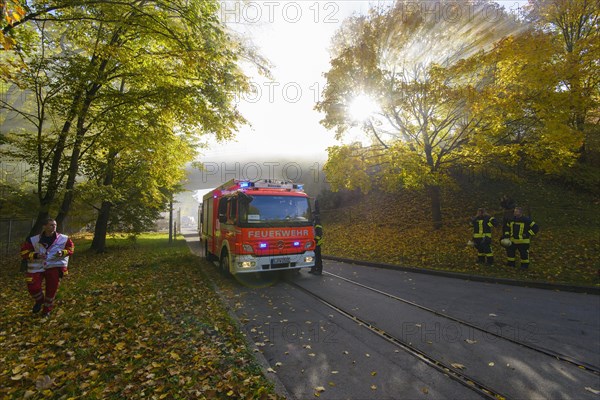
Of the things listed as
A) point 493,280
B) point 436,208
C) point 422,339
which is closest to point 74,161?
point 422,339

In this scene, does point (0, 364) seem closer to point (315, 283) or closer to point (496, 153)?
point (315, 283)

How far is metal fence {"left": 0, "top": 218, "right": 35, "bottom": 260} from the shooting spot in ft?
50.7

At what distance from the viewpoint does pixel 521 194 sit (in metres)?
15.6

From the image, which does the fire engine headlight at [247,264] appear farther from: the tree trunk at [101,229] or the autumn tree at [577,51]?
the tree trunk at [101,229]

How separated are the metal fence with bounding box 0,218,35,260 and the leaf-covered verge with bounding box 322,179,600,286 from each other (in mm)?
17244

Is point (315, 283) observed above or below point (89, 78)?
below

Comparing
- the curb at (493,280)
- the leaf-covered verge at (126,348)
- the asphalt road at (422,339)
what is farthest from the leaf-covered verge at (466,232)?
the leaf-covered verge at (126,348)

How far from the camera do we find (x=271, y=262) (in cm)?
830

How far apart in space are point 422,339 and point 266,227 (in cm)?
488

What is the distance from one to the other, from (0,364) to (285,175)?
932 inches

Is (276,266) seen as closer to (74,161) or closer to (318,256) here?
(318,256)

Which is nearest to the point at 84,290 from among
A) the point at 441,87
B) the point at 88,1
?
the point at 88,1

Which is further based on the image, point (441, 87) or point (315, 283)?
point (441, 87)

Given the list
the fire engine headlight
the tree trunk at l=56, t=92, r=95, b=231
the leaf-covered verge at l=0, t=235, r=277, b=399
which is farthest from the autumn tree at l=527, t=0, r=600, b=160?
the tree trunk at l=56, t=92, r=95, b=231
